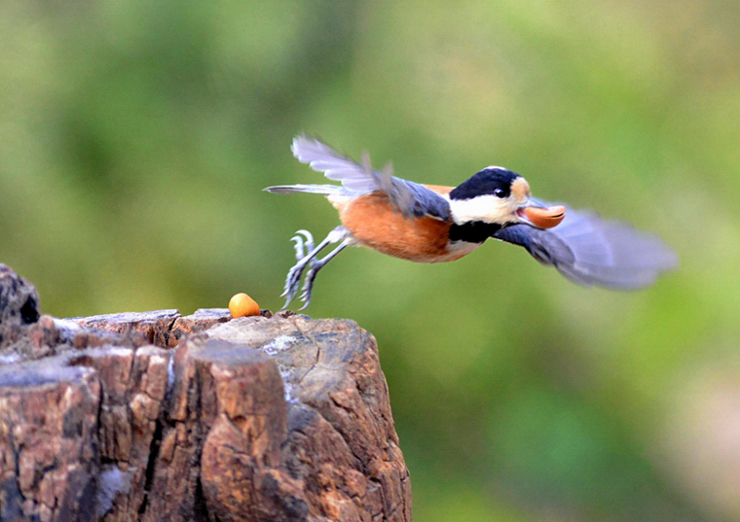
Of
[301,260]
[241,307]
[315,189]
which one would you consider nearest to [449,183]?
[315,189]

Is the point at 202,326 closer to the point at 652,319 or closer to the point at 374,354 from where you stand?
the point at 374,354

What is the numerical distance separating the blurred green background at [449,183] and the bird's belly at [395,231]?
2.71 feet

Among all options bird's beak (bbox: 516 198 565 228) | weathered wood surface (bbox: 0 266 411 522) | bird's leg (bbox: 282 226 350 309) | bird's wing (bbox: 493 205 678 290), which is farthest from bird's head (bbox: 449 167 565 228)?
weathered wood surface (bbox: 0 266 411 522)

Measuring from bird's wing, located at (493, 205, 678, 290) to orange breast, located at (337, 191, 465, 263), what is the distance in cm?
26

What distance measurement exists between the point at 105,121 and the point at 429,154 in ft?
3.78

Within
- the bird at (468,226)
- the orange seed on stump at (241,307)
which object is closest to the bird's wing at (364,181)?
the bird at (468,226)

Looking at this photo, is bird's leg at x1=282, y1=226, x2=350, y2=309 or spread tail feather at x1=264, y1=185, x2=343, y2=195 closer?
bird's leg at x1=282, y1=226, x2=350, y2=309

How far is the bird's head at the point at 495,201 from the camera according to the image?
1823 millimetres

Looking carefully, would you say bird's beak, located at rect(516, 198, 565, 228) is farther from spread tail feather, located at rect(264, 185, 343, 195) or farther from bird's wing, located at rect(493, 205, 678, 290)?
spread tail feather, located at rect(264, 185, 343, 195)

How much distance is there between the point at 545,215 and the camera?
1.76m

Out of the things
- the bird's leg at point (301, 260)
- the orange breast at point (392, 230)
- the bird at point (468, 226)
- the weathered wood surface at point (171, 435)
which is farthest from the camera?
the bird's leg at point (301, 260)

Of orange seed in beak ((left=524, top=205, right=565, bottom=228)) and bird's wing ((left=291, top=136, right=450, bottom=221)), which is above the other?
bird's wing ((left=291, top=136, right=450, bottom=221))

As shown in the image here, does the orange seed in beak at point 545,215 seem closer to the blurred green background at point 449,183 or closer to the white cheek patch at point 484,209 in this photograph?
the white cheek patch at point 484,209

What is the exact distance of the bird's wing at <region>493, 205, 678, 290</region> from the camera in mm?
1997
